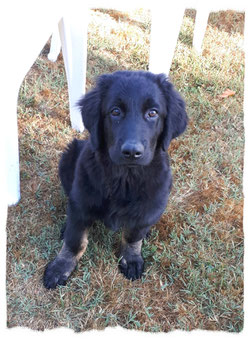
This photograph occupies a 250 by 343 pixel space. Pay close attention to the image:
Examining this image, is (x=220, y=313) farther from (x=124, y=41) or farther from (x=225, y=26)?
(x=225, y=26)

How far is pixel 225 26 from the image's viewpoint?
16.3ft

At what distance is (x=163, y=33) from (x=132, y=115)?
122 centimetres

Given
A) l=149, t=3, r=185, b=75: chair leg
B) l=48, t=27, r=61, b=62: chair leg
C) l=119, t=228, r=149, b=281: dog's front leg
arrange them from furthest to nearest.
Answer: l=48, t=27, r=61, b=62: chair leg < l=149, t=3, r=185, b=75: chair leg < l=119, t=228, r=149, b=281: dog's front leg

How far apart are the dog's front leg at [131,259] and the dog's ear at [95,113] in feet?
2.36

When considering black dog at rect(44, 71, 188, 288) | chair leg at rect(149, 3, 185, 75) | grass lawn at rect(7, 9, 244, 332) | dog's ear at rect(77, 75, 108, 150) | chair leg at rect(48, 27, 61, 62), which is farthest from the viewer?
chair leg at rect(48, 27, 61, 62)

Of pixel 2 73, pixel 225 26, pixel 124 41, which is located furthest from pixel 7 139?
pixel 225 26

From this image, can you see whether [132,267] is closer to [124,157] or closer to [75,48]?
[124,157]

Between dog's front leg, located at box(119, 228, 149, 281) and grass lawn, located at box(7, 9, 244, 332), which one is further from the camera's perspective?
dog's front leg, located at box(119, 228, 149, 281)

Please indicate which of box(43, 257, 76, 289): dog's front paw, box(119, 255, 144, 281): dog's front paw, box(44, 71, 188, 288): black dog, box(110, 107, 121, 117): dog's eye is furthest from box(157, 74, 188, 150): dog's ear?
box(43, 257, 76, 289): dog's front paw

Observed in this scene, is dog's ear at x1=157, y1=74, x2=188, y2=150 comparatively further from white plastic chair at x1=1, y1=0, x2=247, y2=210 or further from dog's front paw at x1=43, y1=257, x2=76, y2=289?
dog's front paw at x1=43, y1=257, x2=76, y2=289

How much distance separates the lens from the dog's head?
6.56 ft

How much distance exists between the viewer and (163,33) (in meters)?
2.96

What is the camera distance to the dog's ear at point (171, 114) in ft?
7.27

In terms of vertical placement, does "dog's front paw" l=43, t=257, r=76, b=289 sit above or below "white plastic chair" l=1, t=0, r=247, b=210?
below
